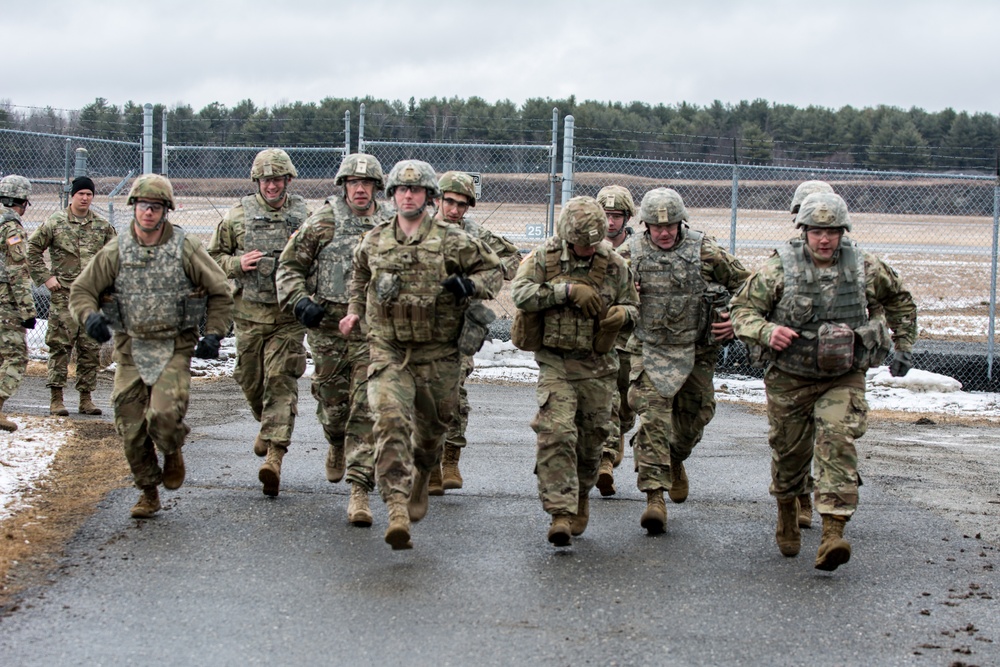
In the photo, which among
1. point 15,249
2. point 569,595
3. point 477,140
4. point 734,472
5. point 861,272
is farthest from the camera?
point 477,140

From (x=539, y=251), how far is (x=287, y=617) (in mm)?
2441

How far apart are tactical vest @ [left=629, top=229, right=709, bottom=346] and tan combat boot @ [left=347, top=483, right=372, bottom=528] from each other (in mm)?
1938

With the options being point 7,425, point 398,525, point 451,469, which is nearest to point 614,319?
point 398,525

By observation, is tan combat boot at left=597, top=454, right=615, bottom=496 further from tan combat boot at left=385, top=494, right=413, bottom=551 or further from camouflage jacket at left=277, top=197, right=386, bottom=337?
tan combat boot at left=385, top=494, right=413, bottom=551

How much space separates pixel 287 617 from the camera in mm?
5340

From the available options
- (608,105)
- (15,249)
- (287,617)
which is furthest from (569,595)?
(608,105)

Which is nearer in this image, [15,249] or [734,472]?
[734,472]

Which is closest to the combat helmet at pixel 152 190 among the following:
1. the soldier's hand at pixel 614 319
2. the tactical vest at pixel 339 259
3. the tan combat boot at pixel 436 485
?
the tactical vest at pixel 339 259

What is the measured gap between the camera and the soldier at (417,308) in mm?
6582

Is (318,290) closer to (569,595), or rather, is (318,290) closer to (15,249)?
(569,595)

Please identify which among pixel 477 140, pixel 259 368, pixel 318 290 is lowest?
pixel 259 368

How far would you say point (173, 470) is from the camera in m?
7.20

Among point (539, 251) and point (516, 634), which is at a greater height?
point (539, 251)

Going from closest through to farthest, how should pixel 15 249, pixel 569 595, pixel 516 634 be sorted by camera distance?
pixel 516 634 → pixel 569 595 → pixel 15 249
